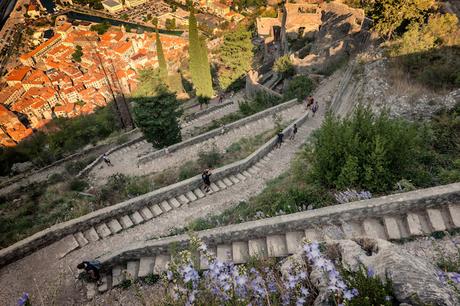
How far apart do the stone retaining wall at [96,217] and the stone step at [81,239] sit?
0.17 m

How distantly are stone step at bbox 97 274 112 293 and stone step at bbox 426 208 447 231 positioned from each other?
8.01 m

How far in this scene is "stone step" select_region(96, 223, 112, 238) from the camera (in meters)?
9.59

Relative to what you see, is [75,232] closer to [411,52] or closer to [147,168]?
[147,168]

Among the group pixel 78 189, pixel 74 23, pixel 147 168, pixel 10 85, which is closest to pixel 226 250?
pixel 147 168

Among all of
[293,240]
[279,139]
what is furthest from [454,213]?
[279,139]

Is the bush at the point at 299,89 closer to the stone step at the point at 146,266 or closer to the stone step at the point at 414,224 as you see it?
the stone step at the point at 414,224

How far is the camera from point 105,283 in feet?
25.9

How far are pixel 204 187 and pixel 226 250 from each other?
4281 millimetres

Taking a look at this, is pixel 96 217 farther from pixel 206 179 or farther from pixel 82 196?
pixel 82 196

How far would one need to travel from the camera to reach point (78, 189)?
49.6 feet

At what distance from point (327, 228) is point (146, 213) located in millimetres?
6346

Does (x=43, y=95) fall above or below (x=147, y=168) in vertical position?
below

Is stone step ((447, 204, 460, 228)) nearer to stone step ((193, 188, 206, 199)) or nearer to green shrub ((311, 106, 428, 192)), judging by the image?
green shrub ((311, 106, 428, 192))

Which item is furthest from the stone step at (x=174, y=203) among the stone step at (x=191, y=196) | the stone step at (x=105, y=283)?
the stone step at (x=105, y=283)
